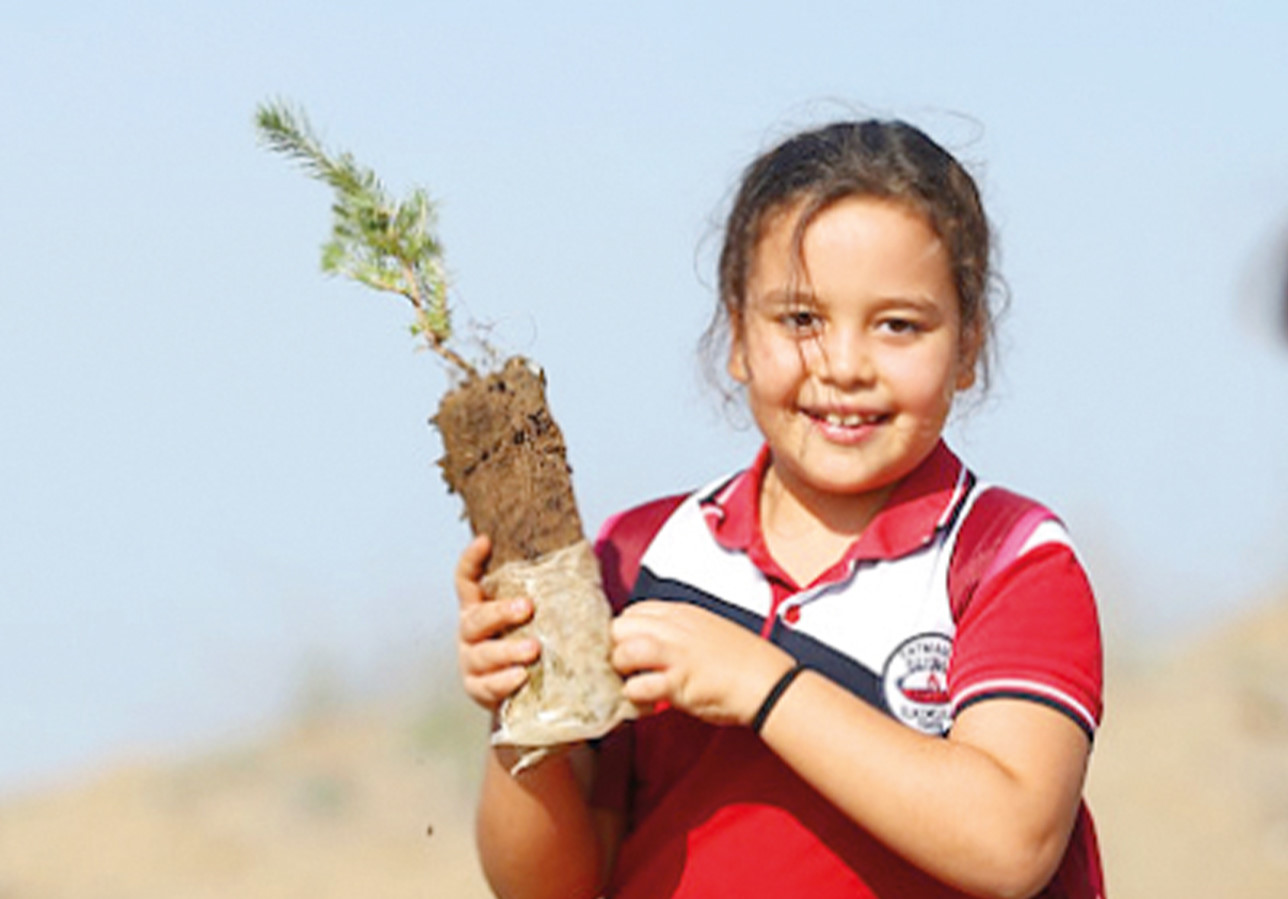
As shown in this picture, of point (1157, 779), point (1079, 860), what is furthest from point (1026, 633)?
point (1157, 779)

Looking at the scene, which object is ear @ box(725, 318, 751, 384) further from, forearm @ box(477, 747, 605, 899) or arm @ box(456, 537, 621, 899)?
forearm @ box(477, 747, 605, 899)

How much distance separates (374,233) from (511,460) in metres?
0.41

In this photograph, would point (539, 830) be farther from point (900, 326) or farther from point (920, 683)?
point (900, 326)

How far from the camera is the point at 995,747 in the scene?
3156 millimetres

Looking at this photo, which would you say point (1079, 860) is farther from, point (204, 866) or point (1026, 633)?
point (204, 866)

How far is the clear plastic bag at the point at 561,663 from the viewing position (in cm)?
320

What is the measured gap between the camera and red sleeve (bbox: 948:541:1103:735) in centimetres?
319

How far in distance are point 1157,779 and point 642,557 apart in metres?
8.40

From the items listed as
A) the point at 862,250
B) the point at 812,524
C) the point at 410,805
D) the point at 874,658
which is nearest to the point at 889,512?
the point at 812,524

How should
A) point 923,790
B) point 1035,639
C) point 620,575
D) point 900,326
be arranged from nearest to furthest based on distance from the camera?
point 923,790, point 1035,639, point 900,326, point 620,575

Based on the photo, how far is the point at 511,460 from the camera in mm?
3287

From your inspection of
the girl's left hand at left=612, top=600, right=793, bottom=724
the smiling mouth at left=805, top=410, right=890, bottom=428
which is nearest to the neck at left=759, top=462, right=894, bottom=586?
the smiling mouth at left=805, top=410, right=890, bottom=428

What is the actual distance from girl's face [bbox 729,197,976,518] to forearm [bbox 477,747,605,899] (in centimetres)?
58

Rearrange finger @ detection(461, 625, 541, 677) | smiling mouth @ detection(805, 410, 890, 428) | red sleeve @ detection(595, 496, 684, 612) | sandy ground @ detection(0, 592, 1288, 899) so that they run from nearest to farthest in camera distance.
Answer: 1. finger @ detection(461, 625, 541, 677)
2. smiling mouth @ detection(805, 410, 890, 428)
3. red sleeve @ detection(595, 496, 684, 612)
4. sandy ground @ detection(0, 592, 1288, 899)
